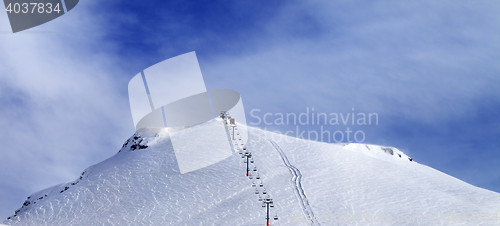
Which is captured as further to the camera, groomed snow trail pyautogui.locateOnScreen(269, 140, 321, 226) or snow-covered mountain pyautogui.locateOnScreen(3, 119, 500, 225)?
groomed snow trail pyautogui.locateOnScreen(269, 140, 321, 226)

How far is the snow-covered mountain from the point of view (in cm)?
2688

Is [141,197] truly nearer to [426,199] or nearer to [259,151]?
[259,151]

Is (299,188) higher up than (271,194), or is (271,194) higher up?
(299,188)

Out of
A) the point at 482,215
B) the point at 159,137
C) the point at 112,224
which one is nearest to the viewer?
the point at 482,215

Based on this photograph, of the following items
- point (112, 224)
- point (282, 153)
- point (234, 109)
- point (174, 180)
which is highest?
point (234, 109)

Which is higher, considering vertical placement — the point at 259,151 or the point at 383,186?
the point at 259,151

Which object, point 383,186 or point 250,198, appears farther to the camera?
point 383,186

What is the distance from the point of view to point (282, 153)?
41281mm

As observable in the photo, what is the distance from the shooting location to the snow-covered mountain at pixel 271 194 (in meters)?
26.9

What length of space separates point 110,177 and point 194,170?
833cm

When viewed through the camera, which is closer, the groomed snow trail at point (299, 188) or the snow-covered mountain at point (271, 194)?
the snow-covered mountain at point (271, 194)

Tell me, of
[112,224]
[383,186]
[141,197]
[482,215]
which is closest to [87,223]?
[112,224]

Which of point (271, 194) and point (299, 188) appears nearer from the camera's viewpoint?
point (271, 194)

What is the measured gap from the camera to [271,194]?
30.8 metres
